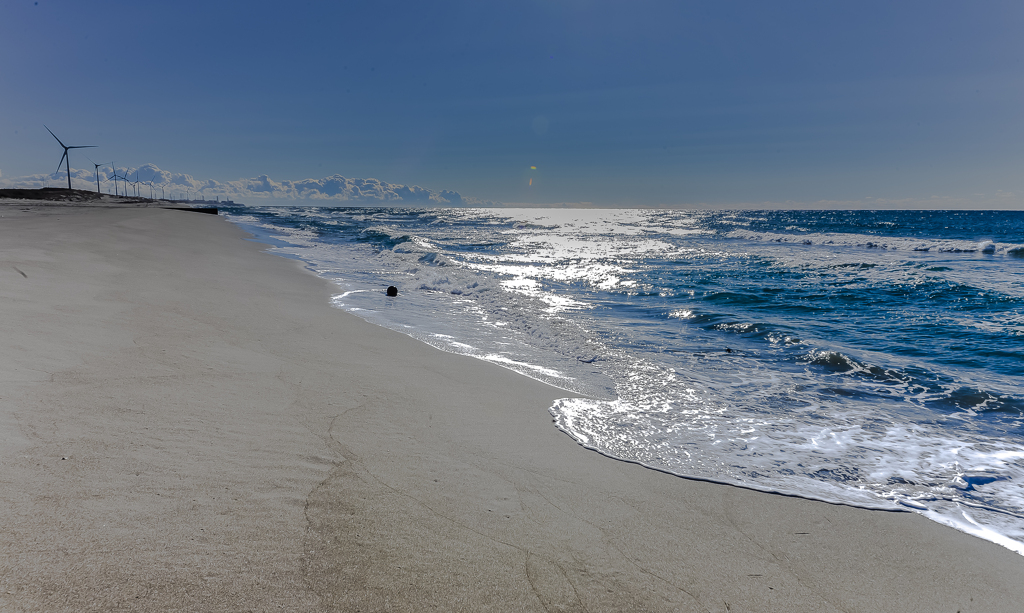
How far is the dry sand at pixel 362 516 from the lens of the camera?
2.12 meters

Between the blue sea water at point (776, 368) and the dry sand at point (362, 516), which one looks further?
the blue sea water at point (776, 368)

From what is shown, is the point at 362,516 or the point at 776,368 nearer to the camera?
the point at 362,516

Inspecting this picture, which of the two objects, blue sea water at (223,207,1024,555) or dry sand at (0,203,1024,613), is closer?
dry sand at (0,203,1024,613)

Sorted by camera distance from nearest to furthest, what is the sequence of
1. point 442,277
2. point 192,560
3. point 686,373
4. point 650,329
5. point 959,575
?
point 192,560 → point 959,575 → point 686,373 → point 650,329 → point 442,277

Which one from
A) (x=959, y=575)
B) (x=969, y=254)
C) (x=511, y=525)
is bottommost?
(x=959, y=575)

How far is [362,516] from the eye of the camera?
103 inches

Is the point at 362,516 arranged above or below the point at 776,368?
above

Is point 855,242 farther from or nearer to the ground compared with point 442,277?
farther from the ground

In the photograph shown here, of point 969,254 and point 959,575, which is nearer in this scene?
point 959,575

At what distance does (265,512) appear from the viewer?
100.0 inches

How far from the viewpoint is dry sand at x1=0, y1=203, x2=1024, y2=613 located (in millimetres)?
2115

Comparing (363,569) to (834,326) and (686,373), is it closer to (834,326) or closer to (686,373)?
(686,373)

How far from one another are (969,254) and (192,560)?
41.6 metres

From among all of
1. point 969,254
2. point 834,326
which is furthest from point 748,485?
point 969,254
